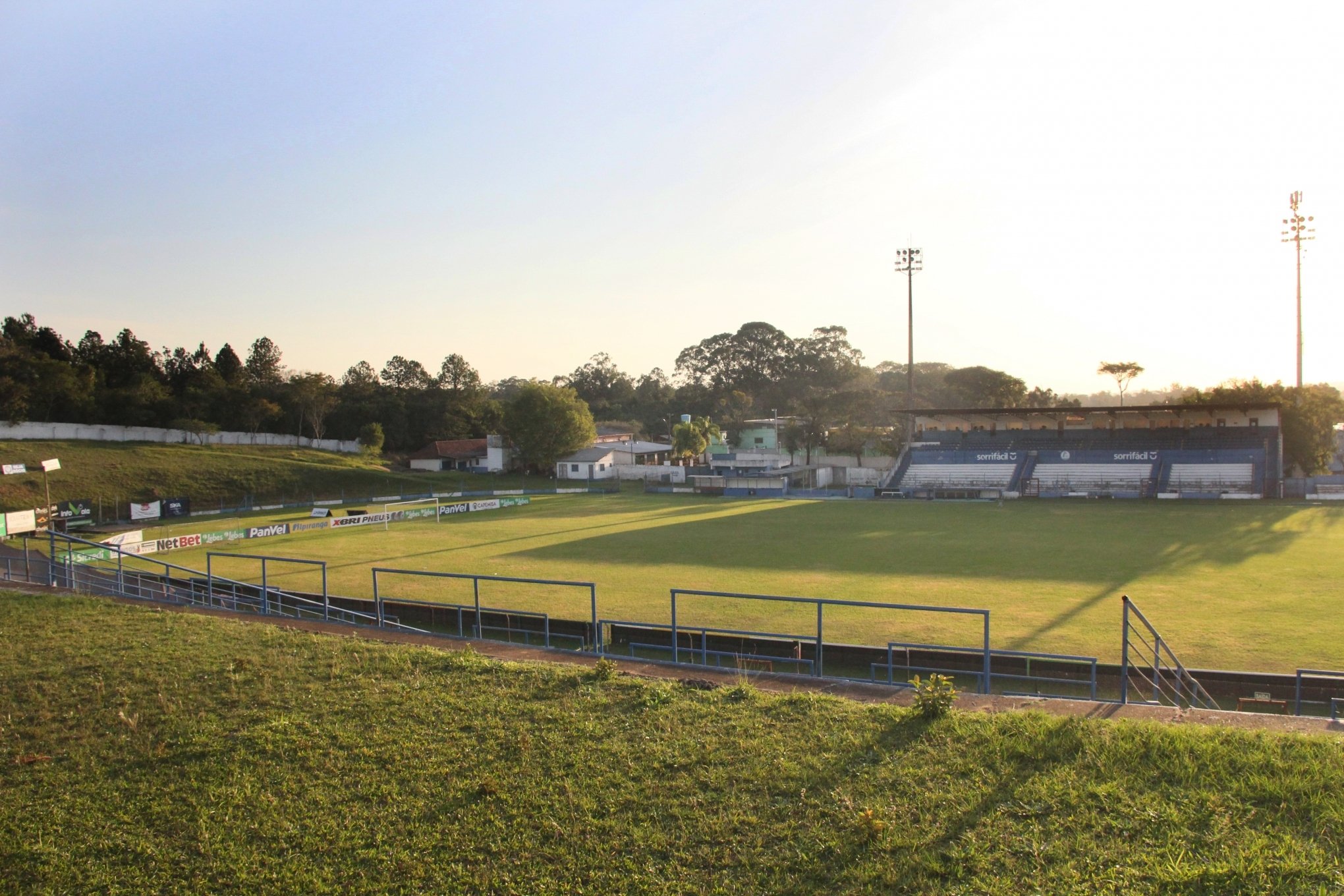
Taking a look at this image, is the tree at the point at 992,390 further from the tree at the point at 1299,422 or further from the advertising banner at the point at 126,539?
the advertising banner at the point at 126,539

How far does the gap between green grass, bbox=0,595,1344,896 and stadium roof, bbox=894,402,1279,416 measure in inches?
1699

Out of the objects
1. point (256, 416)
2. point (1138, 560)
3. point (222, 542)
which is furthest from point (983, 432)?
point (256, 416)

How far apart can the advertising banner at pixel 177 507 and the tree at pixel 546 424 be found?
25480 mm

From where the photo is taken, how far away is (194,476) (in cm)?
4850

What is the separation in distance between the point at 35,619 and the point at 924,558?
68.3 ft

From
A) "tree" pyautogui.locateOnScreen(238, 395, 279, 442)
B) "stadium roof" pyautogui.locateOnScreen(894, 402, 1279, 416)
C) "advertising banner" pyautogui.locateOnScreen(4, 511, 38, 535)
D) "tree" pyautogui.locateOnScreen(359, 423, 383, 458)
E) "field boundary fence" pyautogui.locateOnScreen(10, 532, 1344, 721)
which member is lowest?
"field boundary fence" pyautogui.locateOnScreen(10, 532, 1344, 721)

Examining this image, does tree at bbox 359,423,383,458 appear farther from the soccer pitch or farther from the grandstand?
the grandstand

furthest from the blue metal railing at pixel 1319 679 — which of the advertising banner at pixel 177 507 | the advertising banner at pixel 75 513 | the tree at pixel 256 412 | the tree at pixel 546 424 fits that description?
the tree at pixel 256 412

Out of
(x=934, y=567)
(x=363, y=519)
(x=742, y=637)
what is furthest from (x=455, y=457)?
(x=742, y=637)

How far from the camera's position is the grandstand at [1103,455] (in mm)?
40125

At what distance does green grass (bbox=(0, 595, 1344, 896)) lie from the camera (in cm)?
469

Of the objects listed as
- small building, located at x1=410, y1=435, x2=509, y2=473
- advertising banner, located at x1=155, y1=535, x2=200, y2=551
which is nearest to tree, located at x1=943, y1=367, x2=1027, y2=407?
small building, located at x1=410, y1=435, x2=509, y2=473

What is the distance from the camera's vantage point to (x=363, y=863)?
511 cm

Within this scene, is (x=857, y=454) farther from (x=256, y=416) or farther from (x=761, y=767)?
(x=761, y=767)
